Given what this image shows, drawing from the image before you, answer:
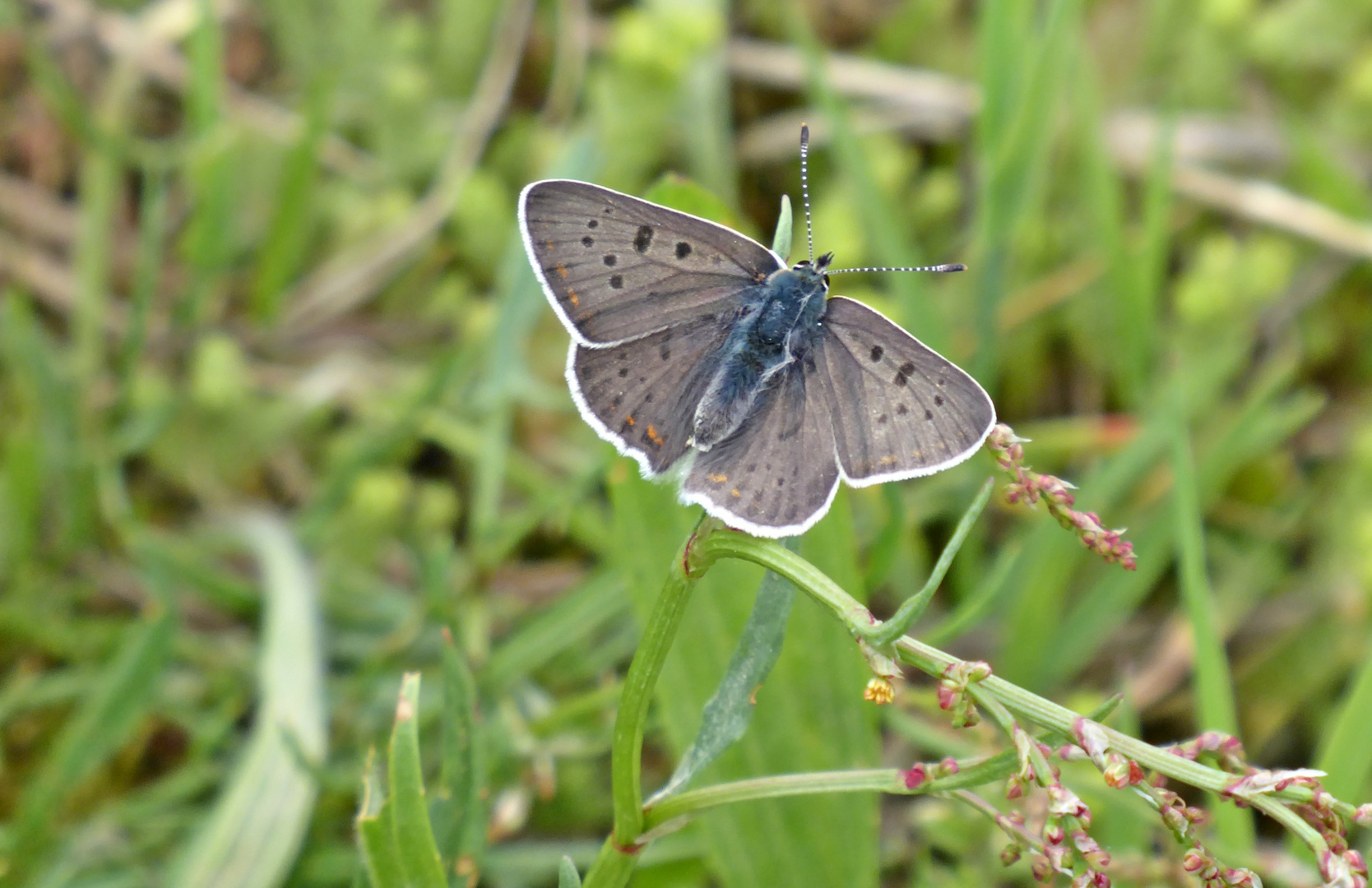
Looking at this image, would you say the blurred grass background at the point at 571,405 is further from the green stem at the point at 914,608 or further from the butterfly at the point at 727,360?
the green stem at the point at 914,608

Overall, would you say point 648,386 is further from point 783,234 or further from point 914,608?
point 914,608

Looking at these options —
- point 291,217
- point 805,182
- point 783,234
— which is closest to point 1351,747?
point 783,234

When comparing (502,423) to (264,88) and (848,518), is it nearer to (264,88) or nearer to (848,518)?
(848,518)

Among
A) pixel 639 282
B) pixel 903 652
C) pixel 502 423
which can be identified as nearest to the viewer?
pixel 903 652

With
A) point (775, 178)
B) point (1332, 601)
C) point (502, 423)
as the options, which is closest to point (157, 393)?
point (502, 423)

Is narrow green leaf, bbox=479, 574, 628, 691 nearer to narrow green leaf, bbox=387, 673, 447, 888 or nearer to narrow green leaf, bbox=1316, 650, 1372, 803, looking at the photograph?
narrow green leaf, bbox=387, 673, 447, 888

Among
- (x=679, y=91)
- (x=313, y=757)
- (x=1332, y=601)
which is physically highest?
(x=679, y=91)
